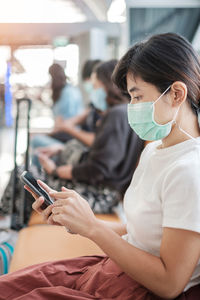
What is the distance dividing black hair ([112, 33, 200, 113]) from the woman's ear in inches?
0.8

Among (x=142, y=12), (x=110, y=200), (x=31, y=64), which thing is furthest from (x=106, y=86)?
(x=31, y=64)

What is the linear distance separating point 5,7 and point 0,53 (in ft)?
18.8

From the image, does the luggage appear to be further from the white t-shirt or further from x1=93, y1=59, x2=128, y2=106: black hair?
the white t-shirt

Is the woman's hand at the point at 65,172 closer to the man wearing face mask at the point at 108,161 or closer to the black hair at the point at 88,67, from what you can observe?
the man wearing face mask at the point at 108,161

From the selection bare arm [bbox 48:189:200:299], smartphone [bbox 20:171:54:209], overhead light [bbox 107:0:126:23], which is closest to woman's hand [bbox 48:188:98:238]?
bare arm [bbox 48:189:200:299]

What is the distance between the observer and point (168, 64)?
1052 mm

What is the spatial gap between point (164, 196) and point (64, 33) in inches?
227

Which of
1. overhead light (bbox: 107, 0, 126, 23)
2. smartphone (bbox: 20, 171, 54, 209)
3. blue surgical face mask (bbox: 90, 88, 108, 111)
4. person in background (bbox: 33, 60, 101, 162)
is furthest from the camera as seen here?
overhead light (bbox: 107, 0, 126, 23)

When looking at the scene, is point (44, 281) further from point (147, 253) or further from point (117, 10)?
point (117, 10)

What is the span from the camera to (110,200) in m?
2.48

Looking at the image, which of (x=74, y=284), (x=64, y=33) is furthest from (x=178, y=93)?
(x=64, y=33)

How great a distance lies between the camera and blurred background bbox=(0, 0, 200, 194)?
11.8 feet

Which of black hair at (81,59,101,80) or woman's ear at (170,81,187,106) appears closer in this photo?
woman's ear at (170,81,187,106)

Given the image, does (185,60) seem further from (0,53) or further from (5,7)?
(0,53)
